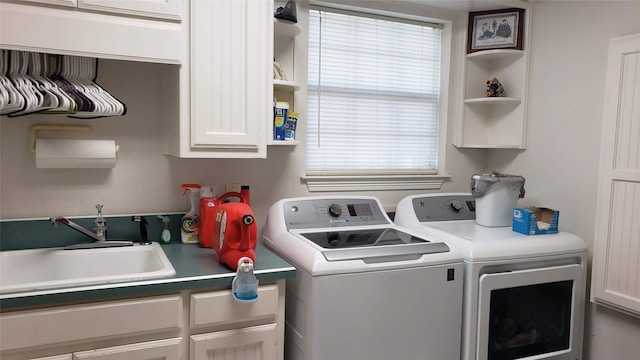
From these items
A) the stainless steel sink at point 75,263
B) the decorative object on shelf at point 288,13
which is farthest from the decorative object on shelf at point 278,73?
the stainless steel sink at point 75,263

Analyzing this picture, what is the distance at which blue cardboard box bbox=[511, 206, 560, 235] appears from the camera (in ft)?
7.34

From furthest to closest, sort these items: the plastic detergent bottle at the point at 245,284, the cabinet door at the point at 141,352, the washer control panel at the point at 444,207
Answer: the washer control panel at the point at 444,207, the plastic detergent bottle at the point at 245,284, the cabinet door at the point at 141,352

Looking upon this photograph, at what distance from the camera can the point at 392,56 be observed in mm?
2791

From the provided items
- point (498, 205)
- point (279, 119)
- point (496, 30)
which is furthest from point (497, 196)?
point (279, 119)

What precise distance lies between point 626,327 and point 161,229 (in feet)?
7.50

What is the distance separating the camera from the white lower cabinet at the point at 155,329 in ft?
4.83

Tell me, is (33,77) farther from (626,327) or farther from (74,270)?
(626,327)

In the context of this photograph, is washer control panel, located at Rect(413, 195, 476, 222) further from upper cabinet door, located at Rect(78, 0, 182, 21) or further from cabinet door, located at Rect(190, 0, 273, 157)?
upper cabinet door, located at Rect(78, 0, 182, 21)

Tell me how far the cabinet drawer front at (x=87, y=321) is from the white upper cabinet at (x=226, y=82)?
645 mm

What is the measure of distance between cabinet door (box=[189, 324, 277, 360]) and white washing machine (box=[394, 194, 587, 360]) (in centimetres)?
87

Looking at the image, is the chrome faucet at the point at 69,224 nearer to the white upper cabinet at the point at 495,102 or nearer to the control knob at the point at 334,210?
the control knob at the point at 334,210

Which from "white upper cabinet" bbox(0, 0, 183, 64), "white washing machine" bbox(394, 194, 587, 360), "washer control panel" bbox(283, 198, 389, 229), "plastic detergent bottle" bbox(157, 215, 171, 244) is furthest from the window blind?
"white upper cabinet" bbox(0, 0, 183, 64)

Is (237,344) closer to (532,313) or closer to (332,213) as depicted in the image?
(332,213)

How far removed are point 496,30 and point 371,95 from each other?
0.84 meters
